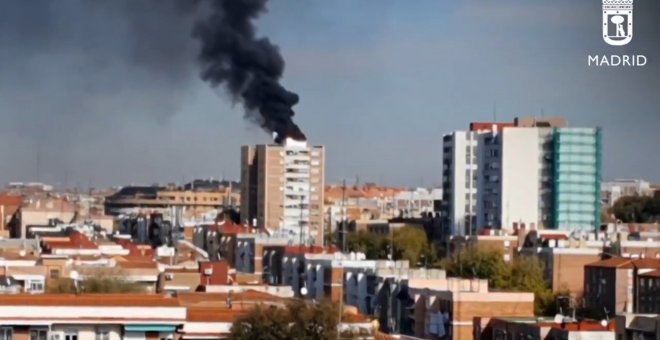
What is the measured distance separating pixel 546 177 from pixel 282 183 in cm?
987

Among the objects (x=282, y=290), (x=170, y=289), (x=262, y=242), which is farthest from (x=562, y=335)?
(x=262, y=242)

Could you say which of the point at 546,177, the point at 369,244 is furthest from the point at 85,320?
the point at 546,177

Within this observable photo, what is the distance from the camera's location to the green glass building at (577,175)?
4656 cm

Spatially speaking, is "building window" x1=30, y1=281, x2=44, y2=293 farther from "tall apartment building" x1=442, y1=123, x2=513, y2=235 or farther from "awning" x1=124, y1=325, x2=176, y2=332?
"tall apartment building" x1=442, y1=123, x2=513, y2=235

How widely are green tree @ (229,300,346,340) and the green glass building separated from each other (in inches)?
1373

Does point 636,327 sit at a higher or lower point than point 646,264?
lower

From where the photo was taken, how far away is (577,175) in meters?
47.1

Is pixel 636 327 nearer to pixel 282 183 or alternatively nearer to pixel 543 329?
pixel 543 329

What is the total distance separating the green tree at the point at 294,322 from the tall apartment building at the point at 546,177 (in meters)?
34.7

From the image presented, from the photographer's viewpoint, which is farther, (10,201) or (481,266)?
(10,201)

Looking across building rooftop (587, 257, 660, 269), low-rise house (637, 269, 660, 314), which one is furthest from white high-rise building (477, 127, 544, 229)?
low-rise house (637, 269, 660, 314)

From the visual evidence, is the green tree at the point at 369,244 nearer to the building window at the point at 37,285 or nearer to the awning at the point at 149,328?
the building window at the point at 37,285

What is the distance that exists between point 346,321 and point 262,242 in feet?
83.0

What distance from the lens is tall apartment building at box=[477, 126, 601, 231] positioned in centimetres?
4653
